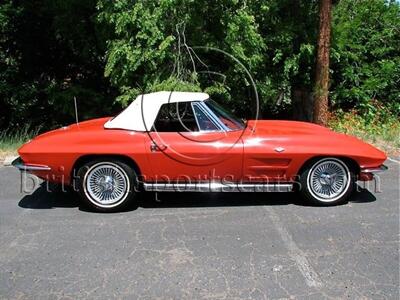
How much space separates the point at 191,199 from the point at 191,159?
733 millimetres

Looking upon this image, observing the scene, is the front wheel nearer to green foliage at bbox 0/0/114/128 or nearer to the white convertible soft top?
the white convertible soft top

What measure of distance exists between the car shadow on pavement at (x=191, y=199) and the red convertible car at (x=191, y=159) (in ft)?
0.91

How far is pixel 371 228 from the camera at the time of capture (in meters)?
5.04

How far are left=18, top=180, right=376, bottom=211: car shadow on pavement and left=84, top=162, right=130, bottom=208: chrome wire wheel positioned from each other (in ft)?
0.86

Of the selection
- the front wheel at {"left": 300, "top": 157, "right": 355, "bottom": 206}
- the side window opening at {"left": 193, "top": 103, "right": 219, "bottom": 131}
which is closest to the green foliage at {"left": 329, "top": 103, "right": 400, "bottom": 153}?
the front wheel at {"left": 300, "top": 157, "right": 355, "bottom": 206}

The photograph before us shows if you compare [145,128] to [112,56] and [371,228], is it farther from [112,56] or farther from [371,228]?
[112,56]

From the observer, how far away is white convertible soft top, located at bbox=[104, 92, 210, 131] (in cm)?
577

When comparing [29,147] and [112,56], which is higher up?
[112,56]

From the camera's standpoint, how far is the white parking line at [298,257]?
12.8ft

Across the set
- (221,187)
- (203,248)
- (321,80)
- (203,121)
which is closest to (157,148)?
(203,121)

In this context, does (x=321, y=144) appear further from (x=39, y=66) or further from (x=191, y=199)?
(x=39, y=66)

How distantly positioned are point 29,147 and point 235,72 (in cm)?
625

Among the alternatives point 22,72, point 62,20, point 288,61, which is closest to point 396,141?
point 288,61

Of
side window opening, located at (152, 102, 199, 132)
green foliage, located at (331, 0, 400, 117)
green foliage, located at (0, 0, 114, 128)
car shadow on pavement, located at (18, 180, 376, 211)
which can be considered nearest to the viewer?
side window opening, located at (152, 102, 199, 132)
